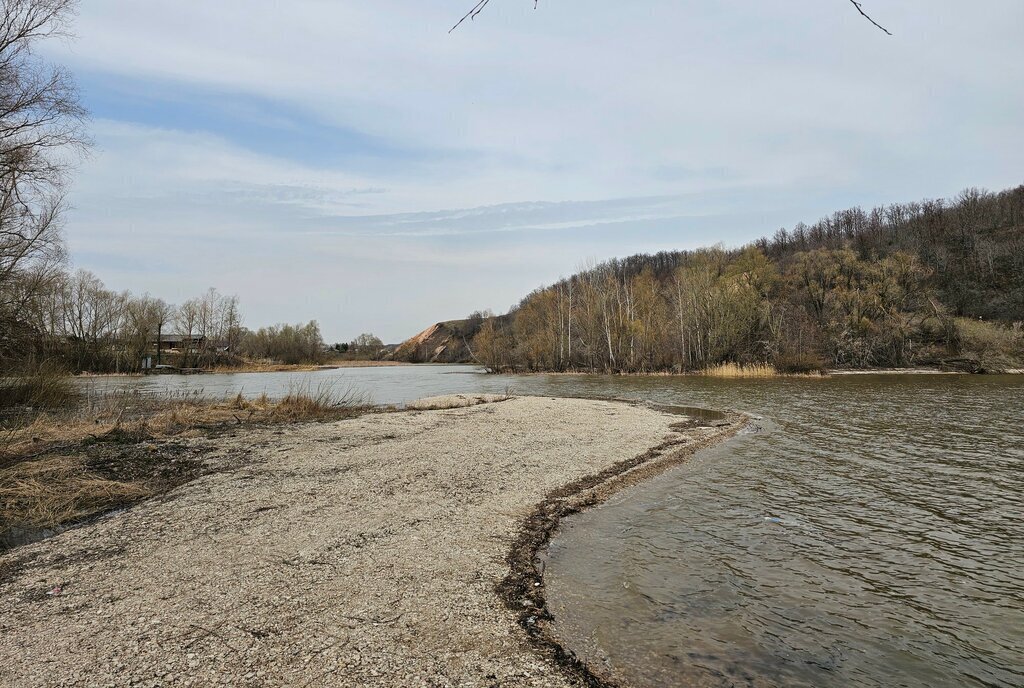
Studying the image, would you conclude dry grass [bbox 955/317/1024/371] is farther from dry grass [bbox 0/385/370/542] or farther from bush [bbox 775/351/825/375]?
dry grass [bbox 0/385/370/542]

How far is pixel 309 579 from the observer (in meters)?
5.27

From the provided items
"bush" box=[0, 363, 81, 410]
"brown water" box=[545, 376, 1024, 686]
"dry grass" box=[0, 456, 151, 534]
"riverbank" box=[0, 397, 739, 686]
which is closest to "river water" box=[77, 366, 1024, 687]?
"brown water" box=[545, 376, 1024, 686]

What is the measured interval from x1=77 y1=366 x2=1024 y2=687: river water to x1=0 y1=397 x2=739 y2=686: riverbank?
680 millimetres

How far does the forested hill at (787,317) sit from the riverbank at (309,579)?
40.1 metres

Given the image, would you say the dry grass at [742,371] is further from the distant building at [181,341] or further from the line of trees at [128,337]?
the distant building at [181,341]

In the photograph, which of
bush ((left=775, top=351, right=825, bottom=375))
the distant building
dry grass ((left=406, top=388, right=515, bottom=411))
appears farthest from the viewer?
the distant building

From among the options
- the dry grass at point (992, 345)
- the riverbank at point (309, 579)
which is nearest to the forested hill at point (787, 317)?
the dry grass at point (992, 345)

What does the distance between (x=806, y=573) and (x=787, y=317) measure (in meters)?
47.9

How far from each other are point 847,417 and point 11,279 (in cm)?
2892

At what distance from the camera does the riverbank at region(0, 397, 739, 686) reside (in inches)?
150

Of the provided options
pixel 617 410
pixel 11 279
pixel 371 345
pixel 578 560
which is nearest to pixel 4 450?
pixel 11 279

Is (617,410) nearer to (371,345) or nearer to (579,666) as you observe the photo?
(579,666)

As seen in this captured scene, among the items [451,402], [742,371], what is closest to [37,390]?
[451,402]

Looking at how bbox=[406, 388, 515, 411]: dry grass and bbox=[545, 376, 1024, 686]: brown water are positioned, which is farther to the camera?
bbox=[406, 388, 515, 411]: dry grass
